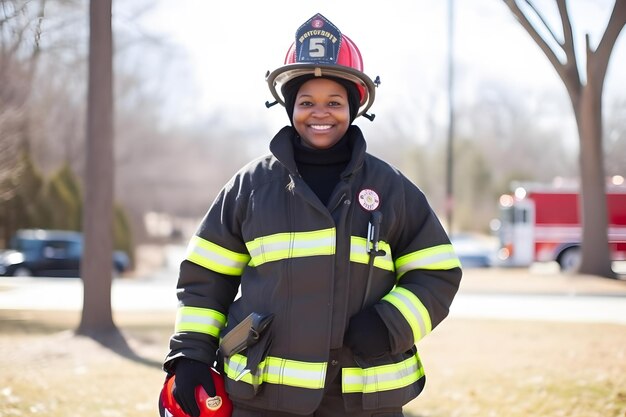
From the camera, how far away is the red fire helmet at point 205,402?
256cm

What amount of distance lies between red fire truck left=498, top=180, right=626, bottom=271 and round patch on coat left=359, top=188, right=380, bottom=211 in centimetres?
2209

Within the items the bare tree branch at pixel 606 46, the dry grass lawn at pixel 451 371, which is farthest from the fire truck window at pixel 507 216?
the dry grass lawn at pixel 451 371

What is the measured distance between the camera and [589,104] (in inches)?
607

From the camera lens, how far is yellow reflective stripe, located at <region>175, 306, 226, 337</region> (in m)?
2.66

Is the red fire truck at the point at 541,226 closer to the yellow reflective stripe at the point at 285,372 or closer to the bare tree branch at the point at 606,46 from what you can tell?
the bare tree branch at the point at 606,46

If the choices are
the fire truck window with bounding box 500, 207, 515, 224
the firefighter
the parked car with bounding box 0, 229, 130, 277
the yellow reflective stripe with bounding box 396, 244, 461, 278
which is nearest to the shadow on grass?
the firefighter

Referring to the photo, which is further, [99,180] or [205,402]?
[99,180]

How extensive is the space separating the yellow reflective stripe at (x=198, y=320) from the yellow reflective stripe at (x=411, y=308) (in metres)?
0.60

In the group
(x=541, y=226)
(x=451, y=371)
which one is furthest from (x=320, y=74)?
(x=541, y=226)

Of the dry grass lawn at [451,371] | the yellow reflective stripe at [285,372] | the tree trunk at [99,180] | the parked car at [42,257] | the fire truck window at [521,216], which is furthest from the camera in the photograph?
the fire truck window at [521,216]

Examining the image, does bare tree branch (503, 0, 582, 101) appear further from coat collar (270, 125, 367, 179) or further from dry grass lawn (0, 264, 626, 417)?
coat collar (270, 125, 367, 179)

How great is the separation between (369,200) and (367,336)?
0.45 metres

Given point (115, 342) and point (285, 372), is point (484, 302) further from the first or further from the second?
point (285, 372)

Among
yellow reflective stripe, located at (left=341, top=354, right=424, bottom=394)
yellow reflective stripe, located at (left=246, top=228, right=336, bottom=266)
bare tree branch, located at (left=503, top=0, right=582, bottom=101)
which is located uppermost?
bare tree branch, located at (left=503, top=0, right=582, bottom=101)
